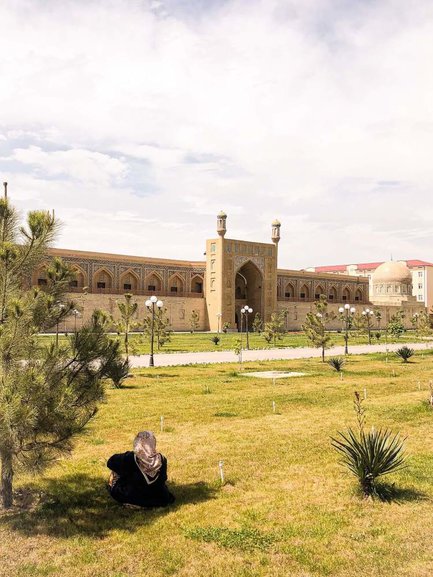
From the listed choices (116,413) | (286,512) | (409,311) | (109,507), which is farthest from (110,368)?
(409,311)

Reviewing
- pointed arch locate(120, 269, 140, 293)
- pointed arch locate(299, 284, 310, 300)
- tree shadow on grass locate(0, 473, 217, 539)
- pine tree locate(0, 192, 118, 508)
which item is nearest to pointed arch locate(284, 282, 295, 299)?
pointed arch locate(299, 284, 310, 300)

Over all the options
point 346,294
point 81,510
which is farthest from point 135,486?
point 346,294

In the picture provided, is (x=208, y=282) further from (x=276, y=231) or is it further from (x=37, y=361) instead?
(x=37, y=361)

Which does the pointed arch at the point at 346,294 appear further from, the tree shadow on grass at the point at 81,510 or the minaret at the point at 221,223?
the tree shadow on grass at the point at 81,510

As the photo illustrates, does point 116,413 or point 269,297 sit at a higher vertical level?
point 269,297

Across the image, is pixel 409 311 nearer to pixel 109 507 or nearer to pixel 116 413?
pixel 116 413

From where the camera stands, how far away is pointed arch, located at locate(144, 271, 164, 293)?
53984mm

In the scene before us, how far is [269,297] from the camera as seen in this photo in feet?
196

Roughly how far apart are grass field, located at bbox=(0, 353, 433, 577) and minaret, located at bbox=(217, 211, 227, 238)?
4387 centimetres

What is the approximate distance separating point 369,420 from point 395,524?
5.38m

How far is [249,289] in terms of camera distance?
6094 centimetres

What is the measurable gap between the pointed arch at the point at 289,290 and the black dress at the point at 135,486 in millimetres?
59606

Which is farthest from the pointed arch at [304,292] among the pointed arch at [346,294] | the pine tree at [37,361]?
the pine tree at [37,361]

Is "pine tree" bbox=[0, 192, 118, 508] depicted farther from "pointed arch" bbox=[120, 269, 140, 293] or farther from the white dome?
the white dome
